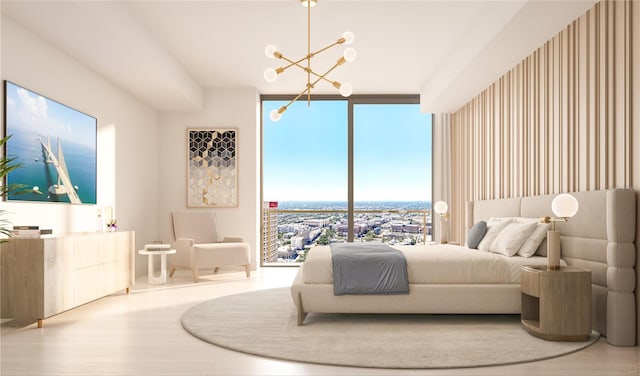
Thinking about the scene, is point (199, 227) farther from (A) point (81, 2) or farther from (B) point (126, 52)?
(A) point (81, 2)

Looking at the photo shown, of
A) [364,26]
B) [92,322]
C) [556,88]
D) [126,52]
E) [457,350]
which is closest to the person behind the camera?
[457,350]

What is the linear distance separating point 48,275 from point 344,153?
517 cm

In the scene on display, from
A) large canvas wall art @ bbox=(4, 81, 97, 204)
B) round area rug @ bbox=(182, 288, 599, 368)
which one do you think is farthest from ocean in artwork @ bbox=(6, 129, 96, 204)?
round area rug @ bbox=(182, 288, 599, 368)

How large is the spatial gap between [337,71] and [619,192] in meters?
4.20

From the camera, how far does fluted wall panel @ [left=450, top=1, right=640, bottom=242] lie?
339 centimetres

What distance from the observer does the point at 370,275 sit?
385 centimetres

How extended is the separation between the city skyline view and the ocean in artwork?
3280mm

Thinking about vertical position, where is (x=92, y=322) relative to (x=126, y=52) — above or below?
below

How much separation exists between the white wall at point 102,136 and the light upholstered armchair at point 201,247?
646mm

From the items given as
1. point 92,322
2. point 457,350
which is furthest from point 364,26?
point 92,322

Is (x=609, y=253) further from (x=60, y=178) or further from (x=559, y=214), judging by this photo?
(x=60, y=178)

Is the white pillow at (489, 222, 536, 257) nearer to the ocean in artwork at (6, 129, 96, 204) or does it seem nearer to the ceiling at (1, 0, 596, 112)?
the ceiling at (1, 0, 596, 112)

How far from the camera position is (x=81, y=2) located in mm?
3730

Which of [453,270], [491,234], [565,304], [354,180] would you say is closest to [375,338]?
[453,270]
